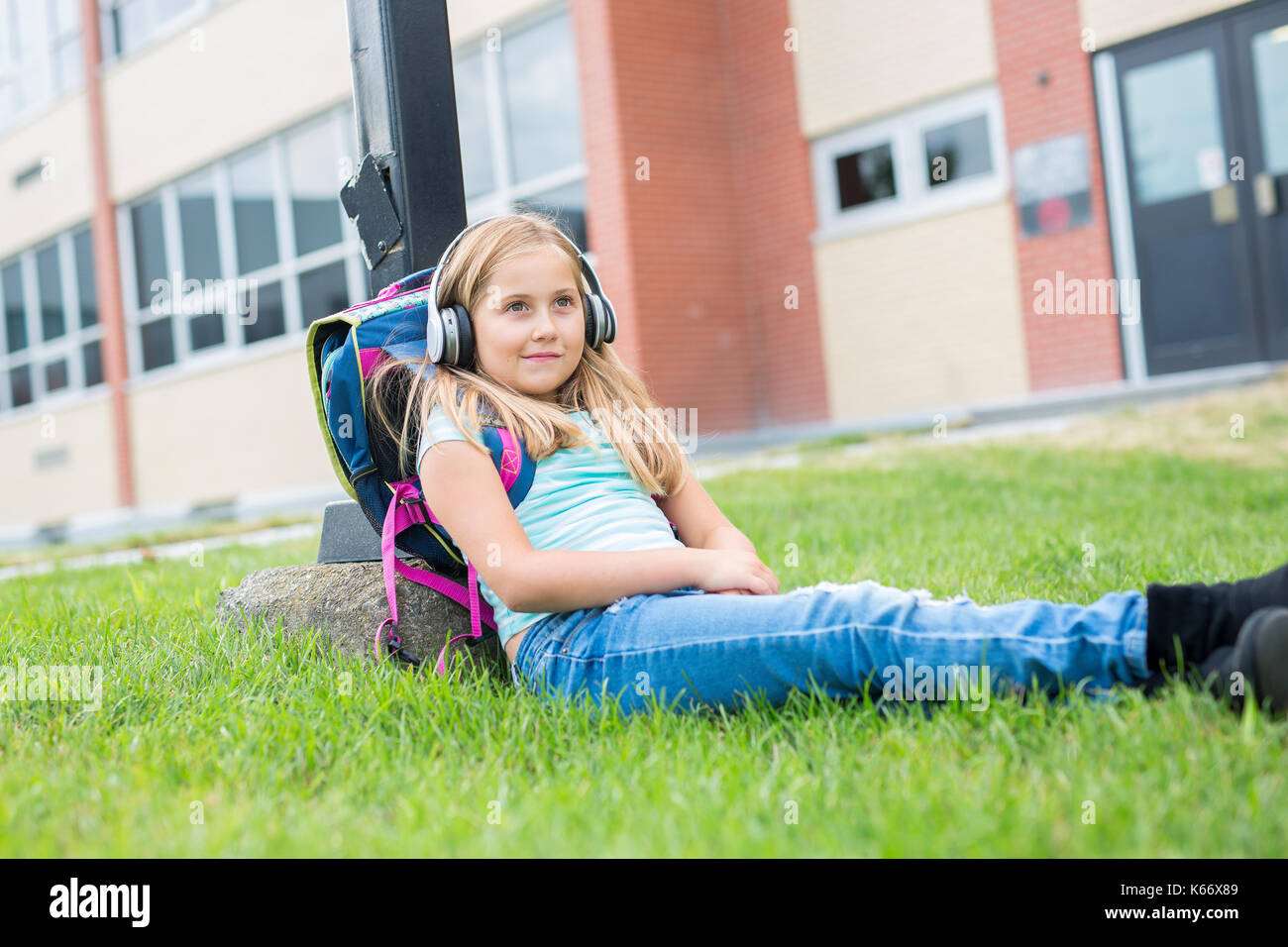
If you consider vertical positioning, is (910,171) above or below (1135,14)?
below

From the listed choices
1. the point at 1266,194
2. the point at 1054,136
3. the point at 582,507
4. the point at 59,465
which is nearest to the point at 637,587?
the point at 582,507

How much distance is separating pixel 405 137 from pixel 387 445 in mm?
794

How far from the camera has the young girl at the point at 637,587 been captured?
6.45 feet

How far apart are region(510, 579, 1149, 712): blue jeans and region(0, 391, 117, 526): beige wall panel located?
13.9 metres

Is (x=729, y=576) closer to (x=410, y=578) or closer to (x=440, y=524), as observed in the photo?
(x=440, y=524)

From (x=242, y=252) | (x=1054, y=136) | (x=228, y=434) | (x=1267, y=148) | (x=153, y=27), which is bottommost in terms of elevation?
(x=228, y=434)

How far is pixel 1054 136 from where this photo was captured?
8617 mm

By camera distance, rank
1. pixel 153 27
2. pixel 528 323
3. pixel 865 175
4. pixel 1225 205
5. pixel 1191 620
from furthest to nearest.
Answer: pixel 153 27
pixel 865 175
pixel 1225 205
pixel 528 323
pixel 1191 620

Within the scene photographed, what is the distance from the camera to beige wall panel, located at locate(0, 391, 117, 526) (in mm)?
14875

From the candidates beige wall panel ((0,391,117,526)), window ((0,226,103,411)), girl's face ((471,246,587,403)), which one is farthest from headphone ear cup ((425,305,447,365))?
window ((0,226,103,411))

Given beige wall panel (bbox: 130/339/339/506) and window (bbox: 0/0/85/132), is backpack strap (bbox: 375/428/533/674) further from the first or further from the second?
window (bbox: 0/0/85/132)

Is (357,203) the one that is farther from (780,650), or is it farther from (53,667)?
(780,650)
